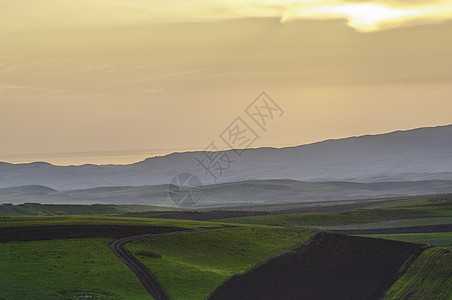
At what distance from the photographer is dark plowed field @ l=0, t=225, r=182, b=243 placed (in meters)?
95.4

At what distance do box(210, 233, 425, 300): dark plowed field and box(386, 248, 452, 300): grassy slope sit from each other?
4.08 ft

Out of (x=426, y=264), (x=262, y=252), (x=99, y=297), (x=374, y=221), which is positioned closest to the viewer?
(x=99, y=297)

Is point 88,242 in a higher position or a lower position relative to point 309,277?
higher

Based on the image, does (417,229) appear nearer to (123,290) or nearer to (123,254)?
(123,254)

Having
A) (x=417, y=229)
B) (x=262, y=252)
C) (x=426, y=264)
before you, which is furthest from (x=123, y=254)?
(x=417, y=229)

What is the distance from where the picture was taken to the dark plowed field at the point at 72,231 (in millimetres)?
95387

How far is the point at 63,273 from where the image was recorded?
234 ft

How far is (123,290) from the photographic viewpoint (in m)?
67.0

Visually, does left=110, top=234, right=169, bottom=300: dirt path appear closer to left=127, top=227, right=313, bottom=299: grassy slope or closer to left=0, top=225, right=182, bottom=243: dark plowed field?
left=127, top=227, right=313, bottom=299: grassy slope

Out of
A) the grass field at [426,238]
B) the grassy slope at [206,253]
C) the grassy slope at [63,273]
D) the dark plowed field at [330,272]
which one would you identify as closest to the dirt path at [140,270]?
the grassy slope at [206,253]

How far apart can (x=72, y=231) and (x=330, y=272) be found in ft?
125

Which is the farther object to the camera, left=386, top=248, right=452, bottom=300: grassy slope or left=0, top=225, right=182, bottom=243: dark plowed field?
left=0, top=225, right=182, bottom=243: dark plowed field

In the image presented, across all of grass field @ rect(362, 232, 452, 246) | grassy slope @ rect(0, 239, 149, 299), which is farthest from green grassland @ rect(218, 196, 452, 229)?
grassy slope @ rect(0, 239, 149, 299)

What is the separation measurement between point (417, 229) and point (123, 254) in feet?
220
